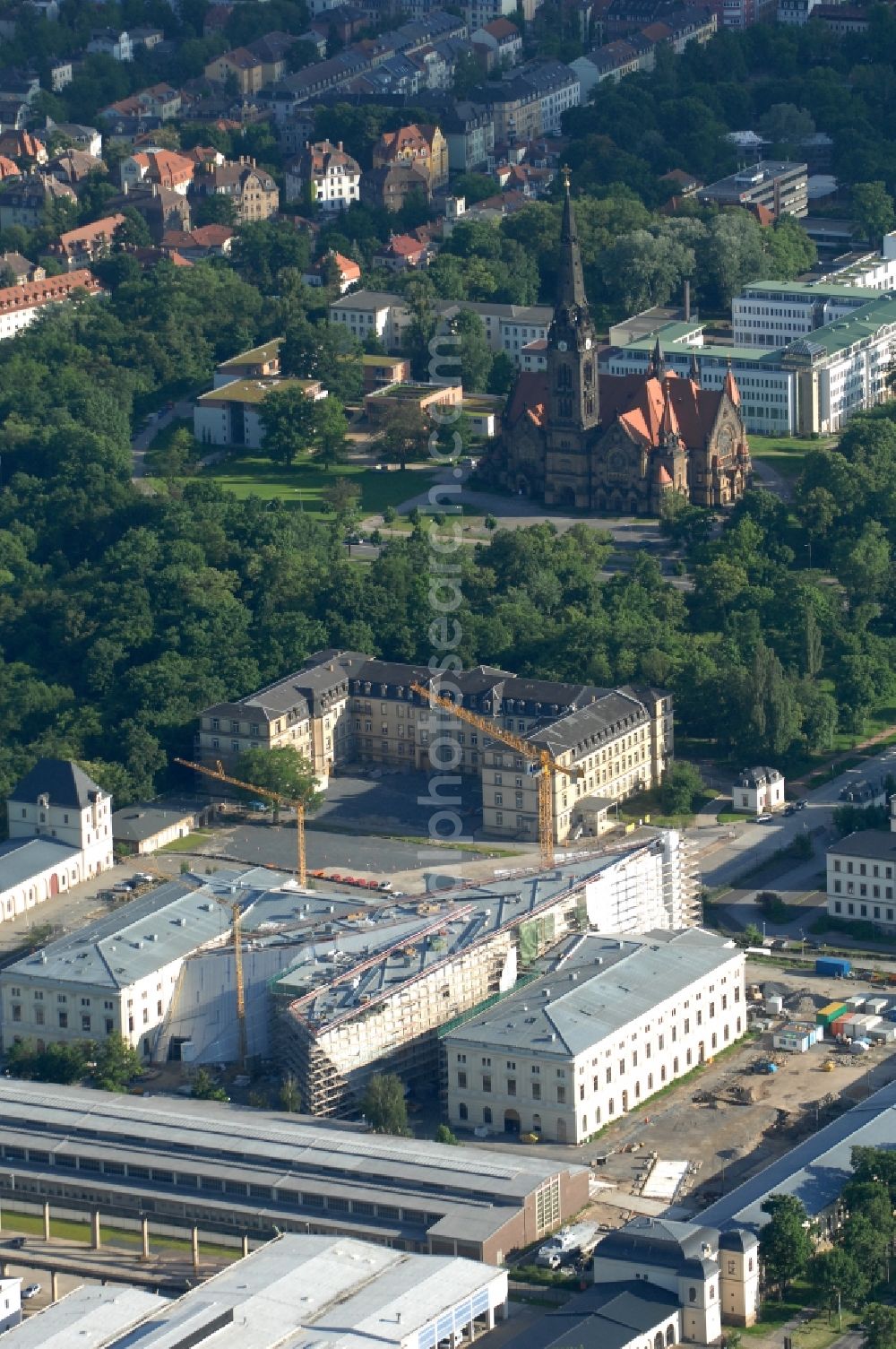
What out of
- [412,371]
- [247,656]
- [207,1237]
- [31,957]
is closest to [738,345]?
[412,371]

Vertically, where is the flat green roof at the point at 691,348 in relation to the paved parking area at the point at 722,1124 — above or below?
above

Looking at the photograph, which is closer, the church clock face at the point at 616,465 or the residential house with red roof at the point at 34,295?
the church clock face at the point at 616,465

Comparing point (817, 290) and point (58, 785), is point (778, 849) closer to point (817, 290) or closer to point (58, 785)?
point (58, 785)

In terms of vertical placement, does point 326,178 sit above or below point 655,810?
above

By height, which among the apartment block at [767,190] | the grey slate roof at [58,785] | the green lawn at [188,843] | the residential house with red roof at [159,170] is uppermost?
the residential house with red roof at [159,170]

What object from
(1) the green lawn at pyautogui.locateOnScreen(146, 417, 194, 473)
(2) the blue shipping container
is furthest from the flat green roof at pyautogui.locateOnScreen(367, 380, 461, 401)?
(2) the blue shipping container

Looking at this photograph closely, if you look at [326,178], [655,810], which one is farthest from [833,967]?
[326,178]

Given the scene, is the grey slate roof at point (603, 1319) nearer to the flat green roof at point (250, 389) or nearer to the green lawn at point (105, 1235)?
the green lawn at point (105, 1235)

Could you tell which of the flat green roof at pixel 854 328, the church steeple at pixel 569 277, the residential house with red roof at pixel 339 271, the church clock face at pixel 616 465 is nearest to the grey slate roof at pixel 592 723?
the church clock face at pixel 616 465
